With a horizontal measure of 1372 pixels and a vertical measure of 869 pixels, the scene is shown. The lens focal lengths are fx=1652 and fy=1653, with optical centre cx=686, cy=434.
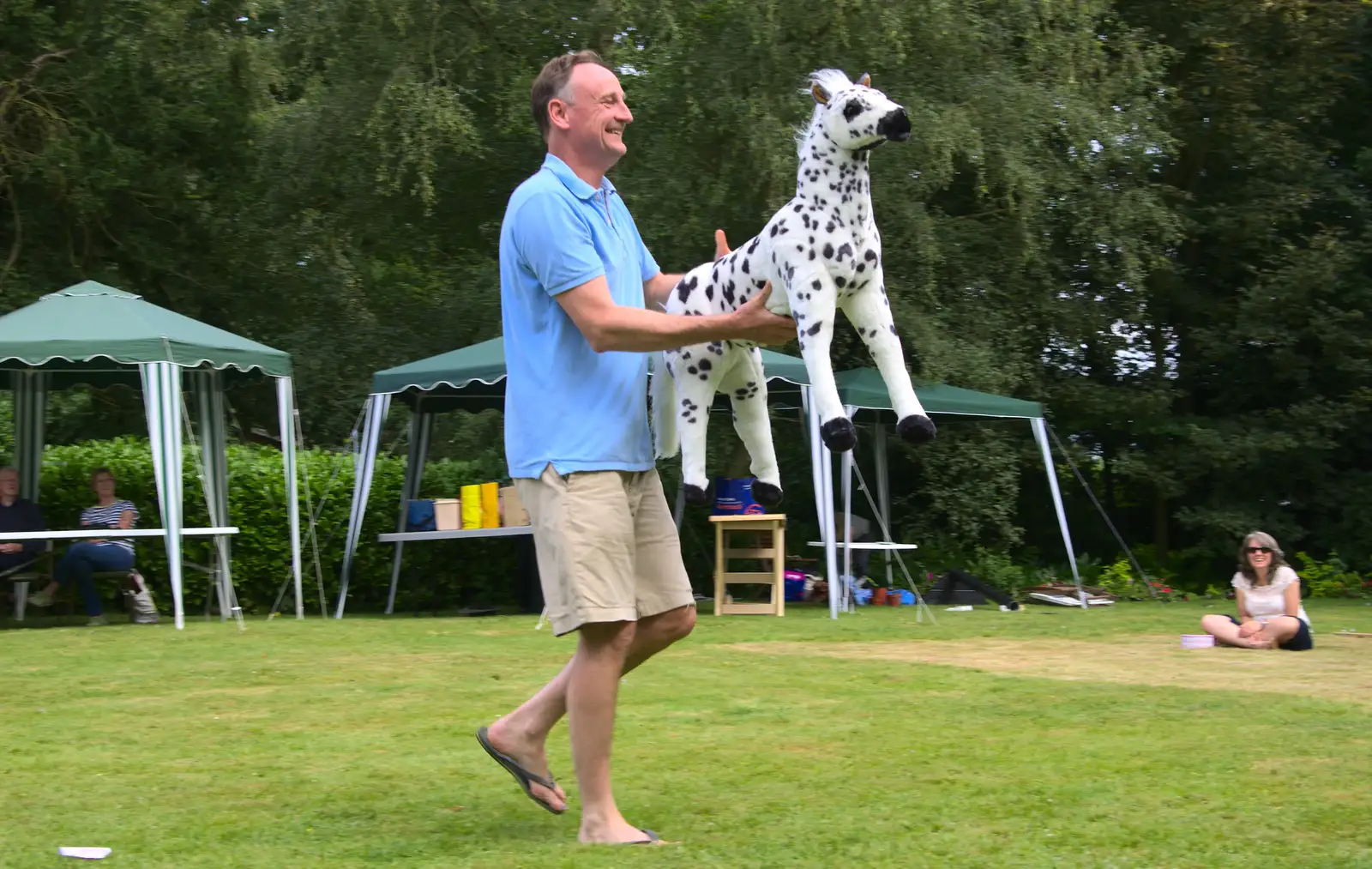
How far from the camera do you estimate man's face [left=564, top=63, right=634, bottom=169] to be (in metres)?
3.89

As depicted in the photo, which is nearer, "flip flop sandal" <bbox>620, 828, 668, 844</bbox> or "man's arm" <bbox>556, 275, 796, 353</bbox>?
"man's arm" <bbox>556, 275, 796, 353</bbox>

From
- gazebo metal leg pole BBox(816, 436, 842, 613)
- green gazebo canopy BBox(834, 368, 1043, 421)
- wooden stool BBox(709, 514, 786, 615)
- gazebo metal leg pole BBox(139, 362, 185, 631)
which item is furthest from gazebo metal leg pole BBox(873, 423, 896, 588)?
gazebo metal leg pole BBox(139, 362, 185, 631)

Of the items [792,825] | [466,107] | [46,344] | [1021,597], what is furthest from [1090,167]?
[792,825]

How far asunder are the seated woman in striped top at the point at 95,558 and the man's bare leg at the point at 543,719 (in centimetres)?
950

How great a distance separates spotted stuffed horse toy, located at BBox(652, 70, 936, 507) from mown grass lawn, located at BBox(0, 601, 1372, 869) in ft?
3.25

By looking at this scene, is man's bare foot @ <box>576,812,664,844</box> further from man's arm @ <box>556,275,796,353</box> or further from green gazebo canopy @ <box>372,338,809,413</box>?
green gazebo canopy @ <box>372,338,809,413</box>

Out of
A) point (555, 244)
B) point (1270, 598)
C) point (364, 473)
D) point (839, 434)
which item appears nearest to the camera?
point (839, 434)

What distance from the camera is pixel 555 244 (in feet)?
12.4

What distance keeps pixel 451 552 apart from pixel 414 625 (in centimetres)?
324

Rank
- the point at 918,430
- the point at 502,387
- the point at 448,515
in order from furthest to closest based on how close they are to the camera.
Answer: the point at 502,387 → the point at 448,515 → the point at 918,430

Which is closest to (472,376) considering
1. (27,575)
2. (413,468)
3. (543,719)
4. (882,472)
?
(413,468)

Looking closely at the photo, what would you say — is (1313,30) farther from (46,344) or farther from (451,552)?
(46,344)

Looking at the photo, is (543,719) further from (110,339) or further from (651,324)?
(110,339)

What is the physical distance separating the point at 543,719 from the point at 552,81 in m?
1.60
